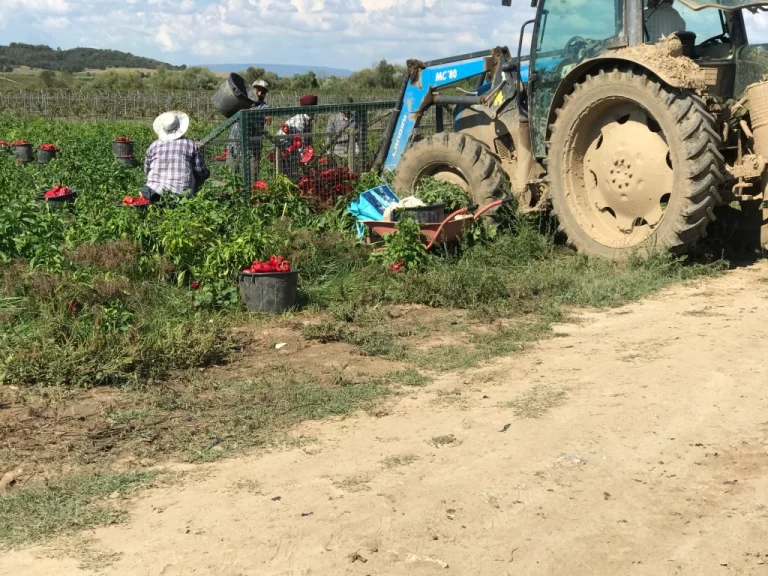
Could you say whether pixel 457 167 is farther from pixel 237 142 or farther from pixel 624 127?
pixel 237 142

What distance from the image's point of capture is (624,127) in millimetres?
8453

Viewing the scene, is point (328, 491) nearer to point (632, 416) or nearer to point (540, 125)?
point (632, 416)

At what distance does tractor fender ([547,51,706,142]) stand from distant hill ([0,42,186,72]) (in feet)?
358

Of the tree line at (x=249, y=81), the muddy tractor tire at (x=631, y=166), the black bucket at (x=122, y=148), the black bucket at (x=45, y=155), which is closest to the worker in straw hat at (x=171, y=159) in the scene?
the muddy tractor tire at (x=631, y=166)

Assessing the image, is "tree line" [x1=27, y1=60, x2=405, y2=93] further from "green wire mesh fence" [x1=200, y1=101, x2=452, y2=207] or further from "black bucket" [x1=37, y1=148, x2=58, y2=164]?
"green wire mesh fence" [x1=200, y1=101, x2=452, y2=207]

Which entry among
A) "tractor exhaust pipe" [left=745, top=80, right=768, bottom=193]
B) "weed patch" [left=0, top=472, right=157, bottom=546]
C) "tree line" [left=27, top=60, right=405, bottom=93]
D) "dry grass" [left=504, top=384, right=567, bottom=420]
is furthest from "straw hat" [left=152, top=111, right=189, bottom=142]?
"tree line" [left=27, top=60, right=405, bottom=93]

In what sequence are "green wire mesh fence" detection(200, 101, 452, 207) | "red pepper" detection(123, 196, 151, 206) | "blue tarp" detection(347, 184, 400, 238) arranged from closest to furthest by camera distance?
"red pepper" detection(123, 196, 151, 206), "blue tarp" detection(347, 184, 400, 238), "green wire mesh fence" detection(200, 101, 452, 207)

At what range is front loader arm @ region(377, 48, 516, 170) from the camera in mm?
9867

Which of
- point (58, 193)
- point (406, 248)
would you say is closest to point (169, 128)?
point (58, 193)

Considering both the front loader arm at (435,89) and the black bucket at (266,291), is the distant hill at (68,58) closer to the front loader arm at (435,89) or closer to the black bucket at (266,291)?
the front loader arm at (435,89)

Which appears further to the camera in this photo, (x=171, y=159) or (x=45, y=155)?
(x=45, y=155)

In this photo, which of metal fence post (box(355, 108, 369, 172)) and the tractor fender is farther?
metal fence post (box(355, 108, 369, 172))

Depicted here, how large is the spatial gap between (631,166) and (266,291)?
3468 millimetres

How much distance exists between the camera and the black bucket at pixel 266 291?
730cm
